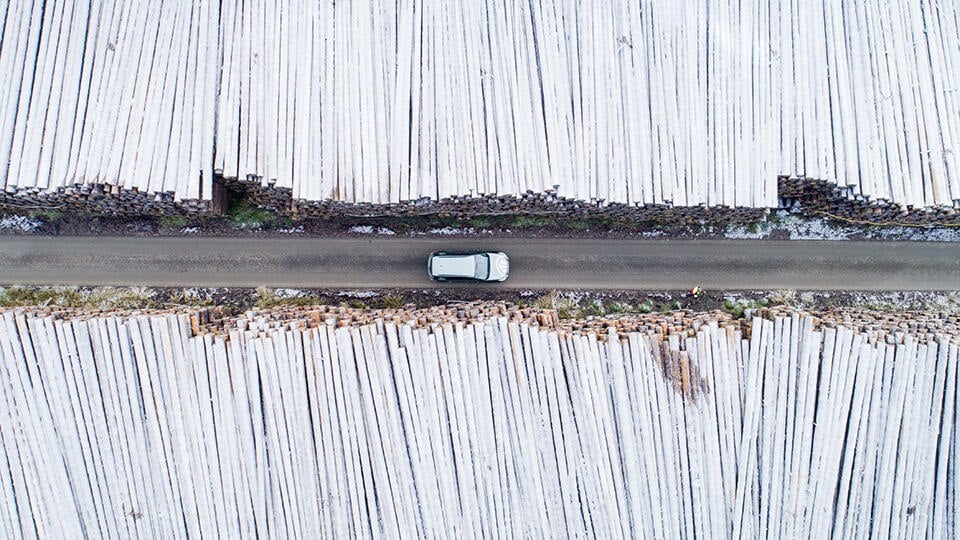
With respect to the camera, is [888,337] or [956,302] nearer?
[888,337]

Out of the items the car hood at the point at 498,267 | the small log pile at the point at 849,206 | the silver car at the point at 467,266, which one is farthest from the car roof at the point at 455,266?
the small log pile at the point at 849,206

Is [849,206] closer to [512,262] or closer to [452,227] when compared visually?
[512,262]

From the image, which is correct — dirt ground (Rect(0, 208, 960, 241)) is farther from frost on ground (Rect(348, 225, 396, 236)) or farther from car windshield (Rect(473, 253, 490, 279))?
car windshield (Rect(473, 253, 490, 279))

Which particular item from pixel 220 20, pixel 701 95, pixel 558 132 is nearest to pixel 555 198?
pixel 558 132

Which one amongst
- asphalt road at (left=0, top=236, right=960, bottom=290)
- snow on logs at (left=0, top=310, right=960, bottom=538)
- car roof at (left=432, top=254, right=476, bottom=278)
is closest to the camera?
snow on logs at (left=0, top=310, right=960, bottom=538)

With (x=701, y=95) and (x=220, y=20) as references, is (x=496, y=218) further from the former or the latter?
(x=220, y=20)

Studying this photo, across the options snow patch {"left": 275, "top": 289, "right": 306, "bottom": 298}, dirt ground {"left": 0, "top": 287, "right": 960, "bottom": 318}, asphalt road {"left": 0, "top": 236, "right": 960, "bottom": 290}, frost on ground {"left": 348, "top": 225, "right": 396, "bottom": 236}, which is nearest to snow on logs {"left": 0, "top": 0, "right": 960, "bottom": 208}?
frost on ground {"left": 348, "top": 225, "right": 396, "bottom": 236}

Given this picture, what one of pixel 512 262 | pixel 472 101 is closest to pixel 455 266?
pixel 512 262
